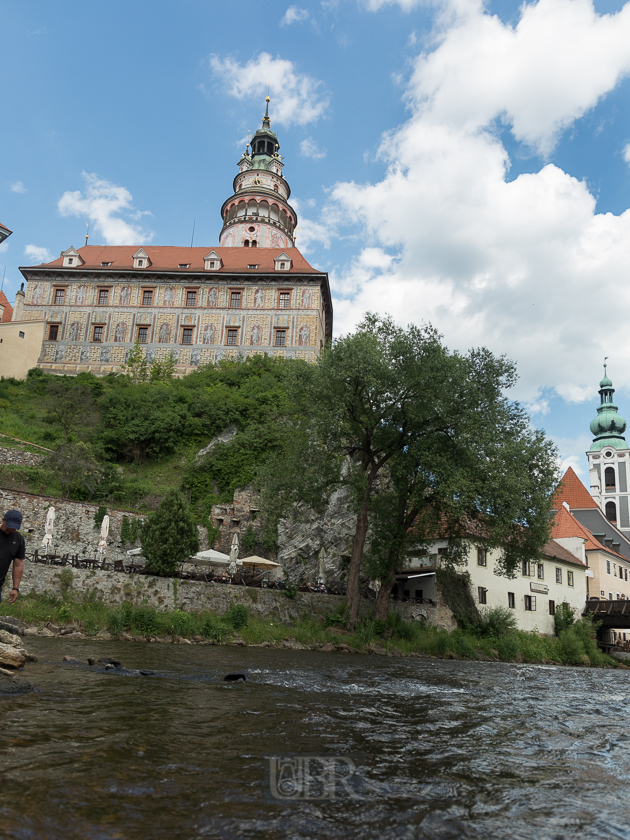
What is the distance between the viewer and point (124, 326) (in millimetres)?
53938

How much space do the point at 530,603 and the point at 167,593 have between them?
81.0 ft

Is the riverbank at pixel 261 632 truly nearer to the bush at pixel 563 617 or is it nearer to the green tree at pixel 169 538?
the green tree at pixel 169 538

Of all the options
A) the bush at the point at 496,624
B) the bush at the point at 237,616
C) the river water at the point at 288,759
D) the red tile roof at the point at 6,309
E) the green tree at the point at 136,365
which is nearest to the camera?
the river water at the point at 288,759

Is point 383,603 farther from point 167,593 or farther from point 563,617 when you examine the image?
point 563,617

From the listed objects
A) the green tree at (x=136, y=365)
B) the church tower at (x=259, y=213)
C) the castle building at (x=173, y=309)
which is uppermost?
the church tower at (x=259, y=213)

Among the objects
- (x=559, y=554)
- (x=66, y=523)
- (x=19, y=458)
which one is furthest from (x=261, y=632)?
(x=559, y=554)

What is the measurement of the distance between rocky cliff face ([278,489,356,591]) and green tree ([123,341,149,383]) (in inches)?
914

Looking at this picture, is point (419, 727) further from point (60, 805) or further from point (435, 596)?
point (435, 596)

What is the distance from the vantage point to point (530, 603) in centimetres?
3728

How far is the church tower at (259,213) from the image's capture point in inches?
2596

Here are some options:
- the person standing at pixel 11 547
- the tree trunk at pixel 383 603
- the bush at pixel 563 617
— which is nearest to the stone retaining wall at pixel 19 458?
the tree trunk at pixel 383 603

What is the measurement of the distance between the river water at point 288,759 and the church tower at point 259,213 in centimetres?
6027

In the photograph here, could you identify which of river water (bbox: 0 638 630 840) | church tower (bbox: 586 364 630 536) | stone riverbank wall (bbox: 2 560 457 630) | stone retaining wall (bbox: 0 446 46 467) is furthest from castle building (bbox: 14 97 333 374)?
church tower (bbox: 586 364 630 536)

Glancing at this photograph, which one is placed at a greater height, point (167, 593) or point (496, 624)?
point (167, 593)
